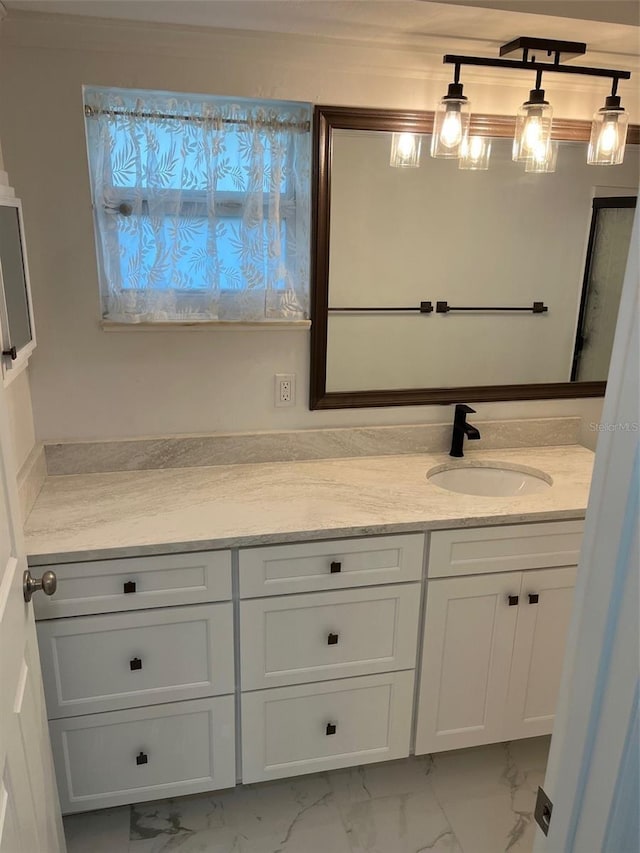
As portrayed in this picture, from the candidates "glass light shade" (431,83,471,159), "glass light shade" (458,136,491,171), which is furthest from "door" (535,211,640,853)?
"glass light shade" (458,136,491,171)

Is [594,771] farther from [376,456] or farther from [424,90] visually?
[424,90]

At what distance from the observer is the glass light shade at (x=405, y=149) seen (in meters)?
1.90

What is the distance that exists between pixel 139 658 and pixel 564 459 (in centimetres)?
149

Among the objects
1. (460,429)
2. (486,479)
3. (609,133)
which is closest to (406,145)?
(609,133)

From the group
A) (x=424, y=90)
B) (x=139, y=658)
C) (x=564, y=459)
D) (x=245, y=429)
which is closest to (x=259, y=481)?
(x=245, y=429)

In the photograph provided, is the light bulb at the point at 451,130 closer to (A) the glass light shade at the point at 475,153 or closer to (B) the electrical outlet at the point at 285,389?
(A) the glass light shade at the point at 475,153

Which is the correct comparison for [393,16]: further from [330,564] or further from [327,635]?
[327,635]

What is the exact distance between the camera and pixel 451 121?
1.80 m

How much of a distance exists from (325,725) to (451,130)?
1749mm

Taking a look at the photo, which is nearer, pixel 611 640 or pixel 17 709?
pixel 611 640

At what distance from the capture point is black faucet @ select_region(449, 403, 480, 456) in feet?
6.85

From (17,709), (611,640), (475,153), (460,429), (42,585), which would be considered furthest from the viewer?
(460,429)

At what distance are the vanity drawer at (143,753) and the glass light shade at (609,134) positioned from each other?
1.97 meters

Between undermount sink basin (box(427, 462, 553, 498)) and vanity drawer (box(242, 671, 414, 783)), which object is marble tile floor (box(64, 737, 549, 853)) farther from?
undermount sink basin (box(427, 462, 553, 498))
